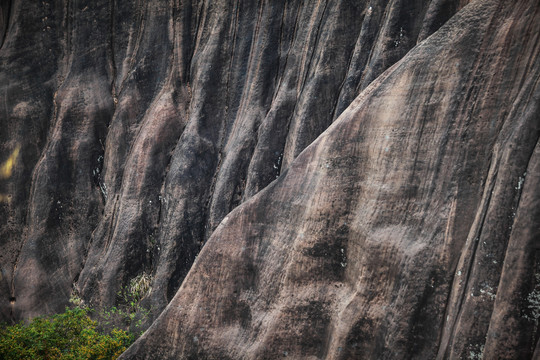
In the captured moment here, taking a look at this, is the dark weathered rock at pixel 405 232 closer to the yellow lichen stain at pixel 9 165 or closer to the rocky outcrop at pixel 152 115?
the rocky outcrop at pixel 152 115

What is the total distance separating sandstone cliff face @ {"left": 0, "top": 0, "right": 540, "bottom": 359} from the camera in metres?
4.29

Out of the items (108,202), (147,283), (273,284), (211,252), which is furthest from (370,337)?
(108,202)

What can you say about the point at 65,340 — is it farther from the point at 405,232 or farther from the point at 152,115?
the point at 405,232

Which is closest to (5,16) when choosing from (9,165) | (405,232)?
(9,165)

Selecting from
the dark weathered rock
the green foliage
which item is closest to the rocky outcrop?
the green foliage

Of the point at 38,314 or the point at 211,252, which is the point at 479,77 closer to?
the point at 211,252

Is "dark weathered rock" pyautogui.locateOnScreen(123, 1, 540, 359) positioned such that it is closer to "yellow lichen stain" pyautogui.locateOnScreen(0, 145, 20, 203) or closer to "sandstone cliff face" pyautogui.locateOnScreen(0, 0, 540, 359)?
"sandstone cliff face" pyautogui.locateOnScreen(0, 0, 540, 359)

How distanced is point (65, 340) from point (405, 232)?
587 cm

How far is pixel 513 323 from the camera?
3.77 m

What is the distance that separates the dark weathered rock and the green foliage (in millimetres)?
1167

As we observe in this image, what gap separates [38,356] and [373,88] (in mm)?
6514

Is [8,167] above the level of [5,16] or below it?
below

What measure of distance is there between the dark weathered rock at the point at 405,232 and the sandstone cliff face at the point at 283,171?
0.02 metres

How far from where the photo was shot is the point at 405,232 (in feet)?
15.3
